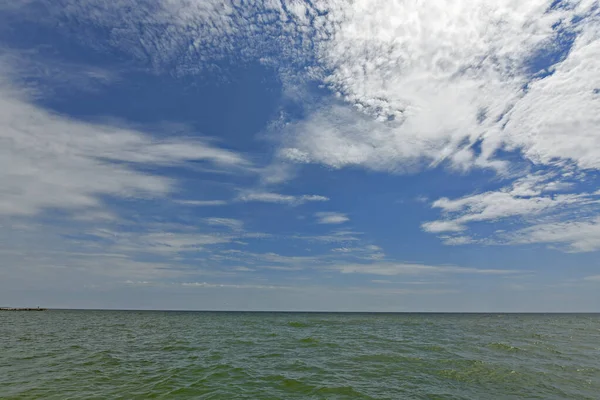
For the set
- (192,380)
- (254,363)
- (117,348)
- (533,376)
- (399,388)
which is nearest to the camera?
(399,388)

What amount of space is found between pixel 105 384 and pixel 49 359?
1002 centimetres

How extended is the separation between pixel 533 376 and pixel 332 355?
12305mm

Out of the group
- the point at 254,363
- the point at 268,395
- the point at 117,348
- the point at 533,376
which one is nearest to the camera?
the point at 268,395

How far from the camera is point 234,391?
15055 mm

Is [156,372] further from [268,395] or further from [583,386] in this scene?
[583,386]

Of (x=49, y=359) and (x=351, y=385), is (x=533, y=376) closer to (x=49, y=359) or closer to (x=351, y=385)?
(x=351, y=385)

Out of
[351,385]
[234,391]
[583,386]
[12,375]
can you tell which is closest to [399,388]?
[351,385]

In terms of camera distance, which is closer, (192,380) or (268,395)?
(268,395)

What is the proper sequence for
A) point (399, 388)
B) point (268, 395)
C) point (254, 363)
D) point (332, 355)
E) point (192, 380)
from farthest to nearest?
point (332, 355)
point (254, 363)
point (192, 380)
point (399, 388)
point (268, 395)

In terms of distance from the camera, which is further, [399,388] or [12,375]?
[12,375]

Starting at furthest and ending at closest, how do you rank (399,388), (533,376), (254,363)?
(254,363) < (533,376) < (399,388)

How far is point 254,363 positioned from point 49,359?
1379 cm

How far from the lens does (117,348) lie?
2827 cm

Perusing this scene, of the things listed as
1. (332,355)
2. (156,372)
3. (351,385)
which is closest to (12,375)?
(156,372)
